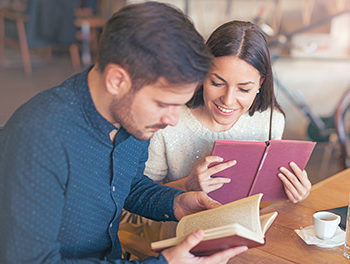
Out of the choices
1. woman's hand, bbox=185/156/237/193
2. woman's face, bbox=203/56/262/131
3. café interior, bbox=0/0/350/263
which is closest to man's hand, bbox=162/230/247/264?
woman's hand, bbox=185/156/237/193

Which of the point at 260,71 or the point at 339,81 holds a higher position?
the point at 260,71

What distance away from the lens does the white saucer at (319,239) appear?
1183 millimetres

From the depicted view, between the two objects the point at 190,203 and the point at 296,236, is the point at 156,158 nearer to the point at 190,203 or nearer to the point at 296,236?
the point at 190,203

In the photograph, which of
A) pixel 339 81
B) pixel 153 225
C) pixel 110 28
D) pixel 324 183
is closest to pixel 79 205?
pixel 110 28

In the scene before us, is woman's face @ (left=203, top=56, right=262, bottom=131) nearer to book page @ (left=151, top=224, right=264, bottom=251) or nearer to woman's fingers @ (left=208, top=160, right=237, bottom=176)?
woman's fingers @ (left=208, top=160, right=237, bottom=176)

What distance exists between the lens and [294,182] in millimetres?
1411

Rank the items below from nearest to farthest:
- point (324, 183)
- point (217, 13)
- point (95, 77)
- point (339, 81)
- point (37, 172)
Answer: point (37, 172), point (95, 77), point (324, 183), point (339, 81), point (217, 13)

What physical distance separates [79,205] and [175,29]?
454mm

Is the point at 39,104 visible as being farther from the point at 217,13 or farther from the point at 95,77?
the point at 217,13

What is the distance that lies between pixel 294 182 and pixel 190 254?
0.54 meters

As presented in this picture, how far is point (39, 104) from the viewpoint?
0.97 metres

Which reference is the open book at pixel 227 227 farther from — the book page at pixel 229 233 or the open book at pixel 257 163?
the open book at pixel 257 163

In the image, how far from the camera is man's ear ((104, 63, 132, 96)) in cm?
94

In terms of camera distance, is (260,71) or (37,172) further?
(260,71)
